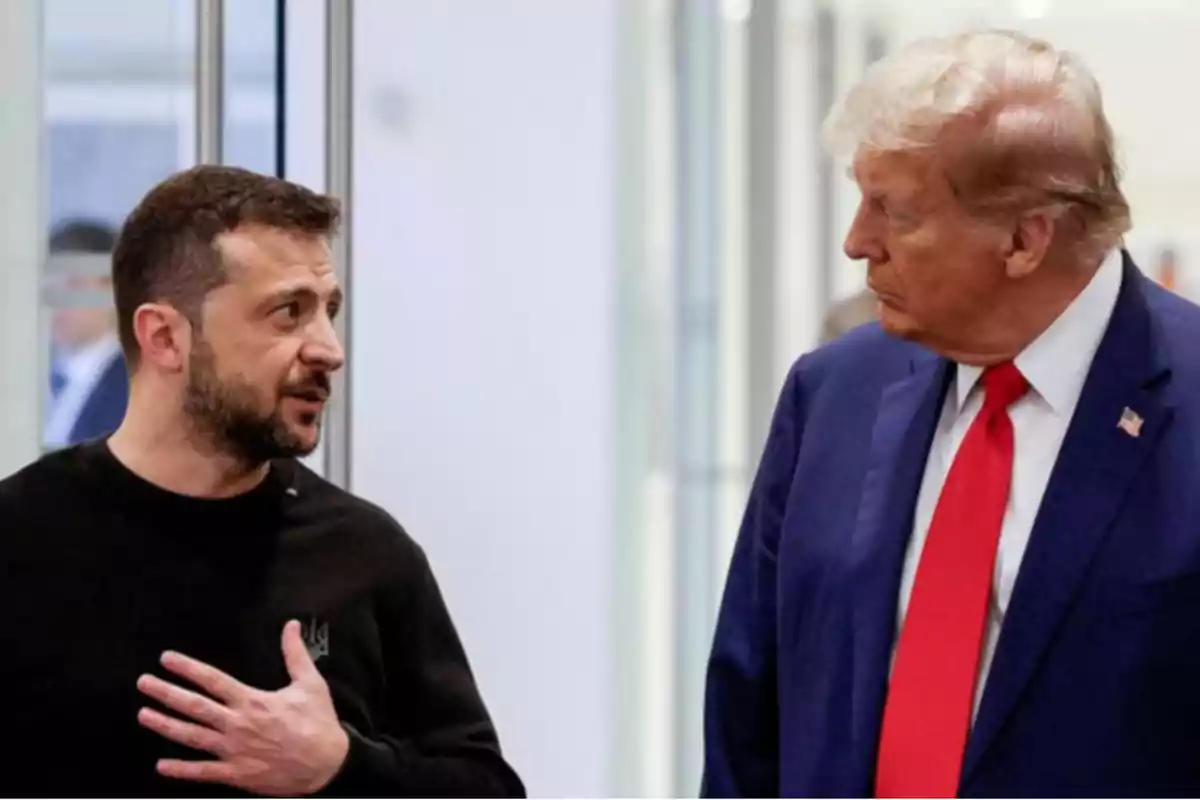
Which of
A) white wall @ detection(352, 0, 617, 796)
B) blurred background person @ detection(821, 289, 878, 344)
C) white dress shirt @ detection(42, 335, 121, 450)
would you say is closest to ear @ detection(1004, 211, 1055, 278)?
blurred background person @ detection(821, 289, 878, 344)

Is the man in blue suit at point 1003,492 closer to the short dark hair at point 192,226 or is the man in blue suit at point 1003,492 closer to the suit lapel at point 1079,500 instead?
the suit lapel at point 1079,500

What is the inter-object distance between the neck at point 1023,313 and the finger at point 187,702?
2.75ft

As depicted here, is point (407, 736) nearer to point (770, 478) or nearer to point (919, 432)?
point (770, 478)

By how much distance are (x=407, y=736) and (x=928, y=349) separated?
0.75m

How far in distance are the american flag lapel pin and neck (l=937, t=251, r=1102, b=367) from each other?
0.11 meters

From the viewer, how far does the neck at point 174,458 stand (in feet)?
6.64

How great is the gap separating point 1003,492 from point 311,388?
80cm

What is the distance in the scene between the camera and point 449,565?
3.48 metres

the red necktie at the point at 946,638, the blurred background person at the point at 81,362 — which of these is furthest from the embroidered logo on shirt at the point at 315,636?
the blurred background person at the point at 81,362

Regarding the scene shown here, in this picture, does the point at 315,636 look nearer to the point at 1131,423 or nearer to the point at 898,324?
the point at 898,324

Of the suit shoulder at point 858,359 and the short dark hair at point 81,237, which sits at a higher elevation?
the short dark hair at point 81,237

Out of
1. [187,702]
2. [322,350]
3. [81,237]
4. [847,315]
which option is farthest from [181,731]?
[81,237]

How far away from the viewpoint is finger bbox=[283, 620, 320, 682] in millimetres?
1944

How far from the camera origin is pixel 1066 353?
1.67 metres
